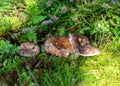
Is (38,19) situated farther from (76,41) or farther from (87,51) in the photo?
(87,51)

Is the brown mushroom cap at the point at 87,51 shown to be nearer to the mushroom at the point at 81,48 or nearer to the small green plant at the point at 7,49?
the mushroom at the point at 81,48

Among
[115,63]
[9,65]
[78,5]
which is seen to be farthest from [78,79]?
[78,5]

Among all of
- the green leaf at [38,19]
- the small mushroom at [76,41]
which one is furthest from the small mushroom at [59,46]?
the green leaf at [38,19]

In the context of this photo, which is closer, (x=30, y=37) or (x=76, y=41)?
(x=76, y=41)

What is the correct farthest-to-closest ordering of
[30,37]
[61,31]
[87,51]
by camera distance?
[61,31]
[30,37]
[87,51]

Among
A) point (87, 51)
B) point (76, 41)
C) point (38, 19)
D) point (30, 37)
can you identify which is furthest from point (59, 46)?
point (38, 19)

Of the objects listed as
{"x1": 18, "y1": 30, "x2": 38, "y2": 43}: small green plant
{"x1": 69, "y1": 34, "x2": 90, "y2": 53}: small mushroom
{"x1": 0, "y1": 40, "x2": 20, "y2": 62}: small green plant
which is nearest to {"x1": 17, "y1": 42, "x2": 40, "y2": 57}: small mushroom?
{"x1": 0, "y1": 40, "x2": 20, "y2": 62}: small green plant

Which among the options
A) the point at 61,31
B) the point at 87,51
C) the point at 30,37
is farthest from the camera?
the point at 61,31
